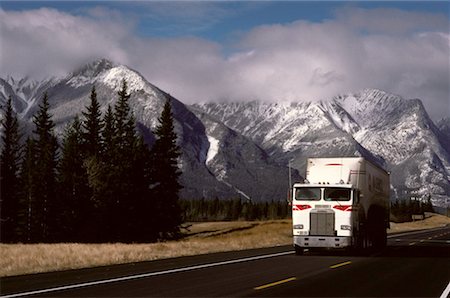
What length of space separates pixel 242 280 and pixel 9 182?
68.3 meters

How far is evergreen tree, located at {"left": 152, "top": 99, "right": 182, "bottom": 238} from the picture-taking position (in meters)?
75.9

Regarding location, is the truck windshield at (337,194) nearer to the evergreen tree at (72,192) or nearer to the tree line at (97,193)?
the tree line at (97,193)

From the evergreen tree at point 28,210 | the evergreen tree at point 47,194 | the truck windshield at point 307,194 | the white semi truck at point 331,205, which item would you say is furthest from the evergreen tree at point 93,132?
the truck windshield at point 307,194

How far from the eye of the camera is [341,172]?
33438 millimetres

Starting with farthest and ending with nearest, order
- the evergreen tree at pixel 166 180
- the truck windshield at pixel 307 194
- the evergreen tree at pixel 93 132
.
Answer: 1. the evergreen tree at pixel 93 132
2. the evergreen tree at pixel 166 180
3. the truck windshield at pixel 307 194

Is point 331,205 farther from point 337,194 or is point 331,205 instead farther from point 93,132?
point 93,132

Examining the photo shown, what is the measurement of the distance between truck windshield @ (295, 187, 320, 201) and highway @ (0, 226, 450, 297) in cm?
519

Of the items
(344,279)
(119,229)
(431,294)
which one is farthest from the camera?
(119,229)

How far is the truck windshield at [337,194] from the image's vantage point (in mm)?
32281

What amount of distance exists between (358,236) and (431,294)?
1618 centimetres

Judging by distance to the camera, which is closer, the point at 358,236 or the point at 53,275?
the point at 53,275

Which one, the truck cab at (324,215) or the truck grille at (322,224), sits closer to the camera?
the truck cab at (324,215)

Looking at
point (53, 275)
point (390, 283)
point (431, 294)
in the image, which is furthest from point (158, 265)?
point (431, 294)

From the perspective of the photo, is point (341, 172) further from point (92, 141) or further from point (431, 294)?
point (92, 141)
